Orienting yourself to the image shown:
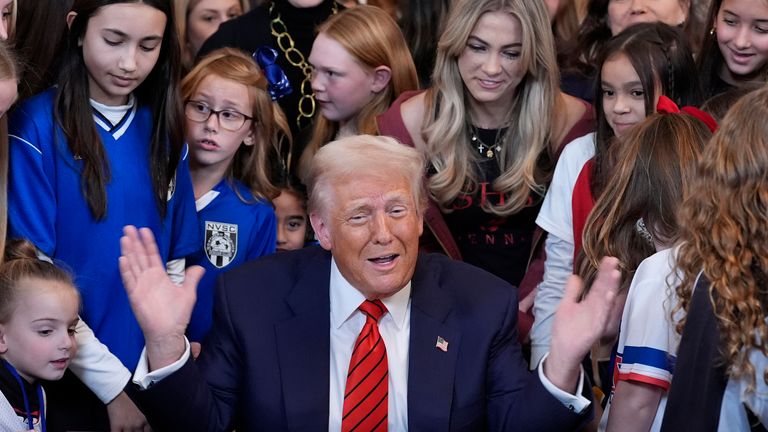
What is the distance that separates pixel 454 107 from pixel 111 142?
1.07 metres

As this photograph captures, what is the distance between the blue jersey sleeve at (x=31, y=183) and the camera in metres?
3.14

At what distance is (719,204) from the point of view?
7.62 ft

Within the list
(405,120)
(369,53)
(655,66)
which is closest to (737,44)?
(655,66)

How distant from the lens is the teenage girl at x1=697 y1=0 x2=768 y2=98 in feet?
11.8

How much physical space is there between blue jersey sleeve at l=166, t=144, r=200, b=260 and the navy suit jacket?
24.7 inches

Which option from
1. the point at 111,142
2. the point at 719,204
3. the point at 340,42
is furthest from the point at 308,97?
the point at 719,204

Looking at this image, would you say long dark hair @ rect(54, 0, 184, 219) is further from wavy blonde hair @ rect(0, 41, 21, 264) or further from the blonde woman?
the blonde woman

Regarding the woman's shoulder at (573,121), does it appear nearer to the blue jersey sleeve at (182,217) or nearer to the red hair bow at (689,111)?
the red hair bow at (689,111)

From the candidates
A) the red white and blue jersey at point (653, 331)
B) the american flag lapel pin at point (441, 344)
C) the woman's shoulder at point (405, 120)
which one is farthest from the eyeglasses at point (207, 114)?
the red white and blue jersey at point (653, 331)

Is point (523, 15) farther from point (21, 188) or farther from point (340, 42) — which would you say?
point (21, 188)

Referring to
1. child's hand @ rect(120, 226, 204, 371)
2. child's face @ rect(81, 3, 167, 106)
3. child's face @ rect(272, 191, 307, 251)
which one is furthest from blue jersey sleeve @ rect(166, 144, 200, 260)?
child's hand @ rect(120, 226, 204, 371)

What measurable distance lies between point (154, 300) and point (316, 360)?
0.43 m

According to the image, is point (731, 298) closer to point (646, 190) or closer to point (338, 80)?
point (646, 190)

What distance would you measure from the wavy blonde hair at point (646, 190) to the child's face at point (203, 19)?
85.1 inches
